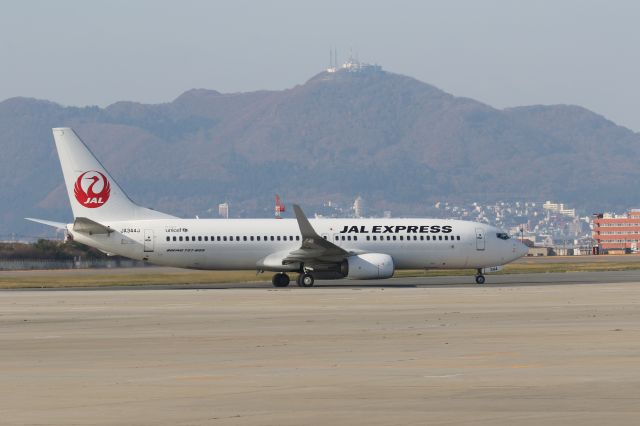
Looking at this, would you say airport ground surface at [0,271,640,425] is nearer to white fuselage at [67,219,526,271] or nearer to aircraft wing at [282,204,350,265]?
aircraft wing at [282,204,350,265]

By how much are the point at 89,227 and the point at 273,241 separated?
8184 mm

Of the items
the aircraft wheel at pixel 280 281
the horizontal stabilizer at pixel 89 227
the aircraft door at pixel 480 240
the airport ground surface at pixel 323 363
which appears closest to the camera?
the airport ground surface at pixel 323 363

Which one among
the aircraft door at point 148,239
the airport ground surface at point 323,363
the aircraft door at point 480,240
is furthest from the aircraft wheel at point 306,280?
the airport ground surface at point 323,363

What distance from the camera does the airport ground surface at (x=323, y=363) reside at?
1617cm

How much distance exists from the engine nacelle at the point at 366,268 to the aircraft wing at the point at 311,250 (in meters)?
0.52

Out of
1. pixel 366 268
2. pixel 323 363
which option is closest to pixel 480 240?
pixel 366 268

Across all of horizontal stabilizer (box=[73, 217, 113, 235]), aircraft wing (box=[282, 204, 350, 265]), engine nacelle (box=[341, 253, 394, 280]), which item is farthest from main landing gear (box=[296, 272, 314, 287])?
horizontal stabilizer (box=[73, 217, 113, 235])

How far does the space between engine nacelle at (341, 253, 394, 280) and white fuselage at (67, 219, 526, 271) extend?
1287mm

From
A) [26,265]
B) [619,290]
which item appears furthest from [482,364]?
[26,265]

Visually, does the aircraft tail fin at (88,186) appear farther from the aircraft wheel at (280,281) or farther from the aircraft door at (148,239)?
the aircraft wheel at (280,281)

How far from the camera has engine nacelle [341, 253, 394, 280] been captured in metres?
58.8

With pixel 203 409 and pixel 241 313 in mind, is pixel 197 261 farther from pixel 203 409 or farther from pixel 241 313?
pixel 203 409

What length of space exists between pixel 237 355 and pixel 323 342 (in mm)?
3046

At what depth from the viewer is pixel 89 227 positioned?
190ft
